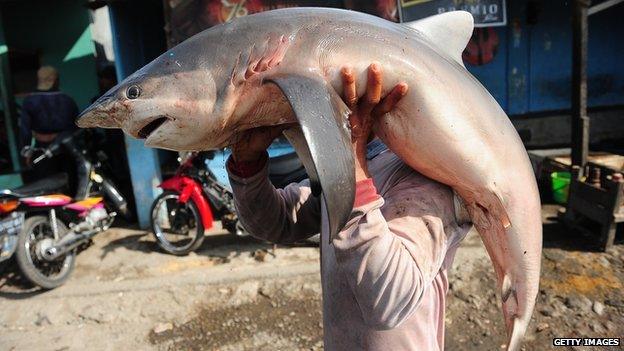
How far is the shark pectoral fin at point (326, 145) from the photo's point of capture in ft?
3.36

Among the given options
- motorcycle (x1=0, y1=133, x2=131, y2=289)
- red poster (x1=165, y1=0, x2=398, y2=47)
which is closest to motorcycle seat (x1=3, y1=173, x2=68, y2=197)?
motorcycle (x1=0, y1=133, x2=131, y2=289)

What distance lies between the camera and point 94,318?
3893 millimetres

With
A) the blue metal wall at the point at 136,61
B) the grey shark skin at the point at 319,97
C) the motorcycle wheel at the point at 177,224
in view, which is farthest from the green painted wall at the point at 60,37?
the grey shark skin at the point at 319,97

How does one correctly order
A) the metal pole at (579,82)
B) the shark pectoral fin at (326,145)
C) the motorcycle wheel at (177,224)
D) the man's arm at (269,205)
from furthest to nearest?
1. the motorcycle wheel at (177,224)
2. the metal pole at (579,82)
3. the man's arm at (269,205)
4. the shark pectoral fin at (326,145)

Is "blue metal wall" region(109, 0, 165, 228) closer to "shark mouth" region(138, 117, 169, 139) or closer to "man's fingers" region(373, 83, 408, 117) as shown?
"shark mouth" region(138, 117, 169, 139)

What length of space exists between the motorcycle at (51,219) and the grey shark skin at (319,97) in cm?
357

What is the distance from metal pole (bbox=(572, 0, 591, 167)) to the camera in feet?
14.8

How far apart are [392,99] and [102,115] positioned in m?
0.77

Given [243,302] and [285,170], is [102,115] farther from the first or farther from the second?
[285,170]

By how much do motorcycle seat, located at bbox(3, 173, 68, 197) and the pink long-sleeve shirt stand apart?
144 inches

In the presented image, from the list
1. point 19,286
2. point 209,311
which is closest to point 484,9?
point 209,311

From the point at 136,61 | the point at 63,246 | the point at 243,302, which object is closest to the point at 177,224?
the point at 63,246

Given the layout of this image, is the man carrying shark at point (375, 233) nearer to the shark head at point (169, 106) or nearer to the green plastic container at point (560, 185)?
the shark head at point (169, 106)

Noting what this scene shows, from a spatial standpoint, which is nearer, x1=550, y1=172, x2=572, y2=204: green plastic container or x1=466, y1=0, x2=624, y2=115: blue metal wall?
x1=550, y1=172, x2=572, y2=204: green plastic container
